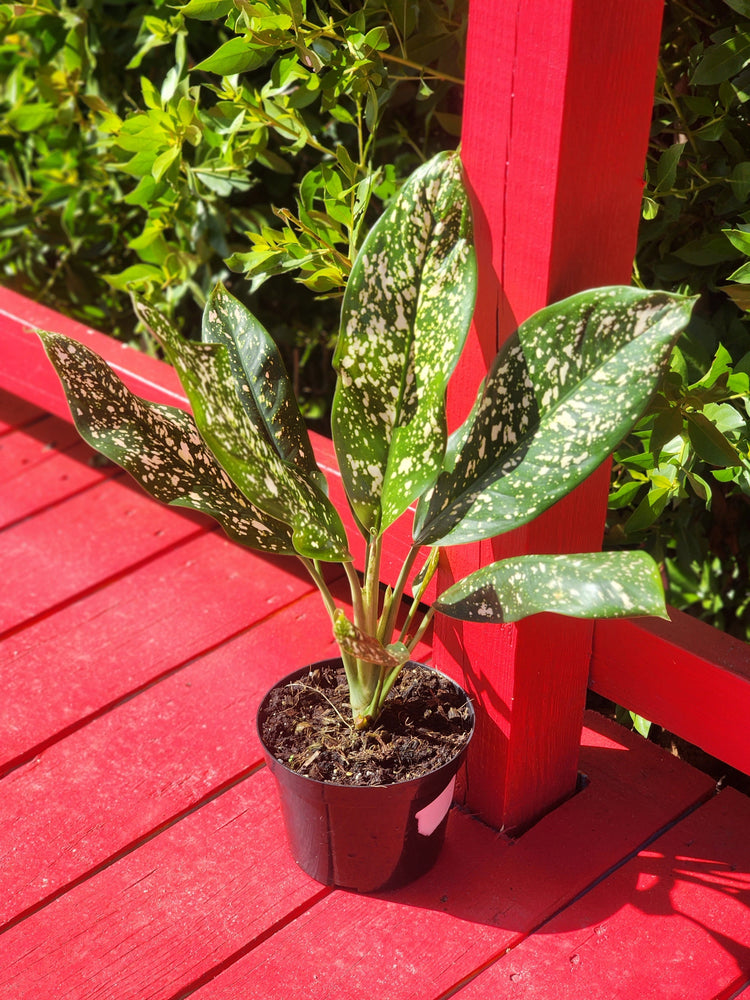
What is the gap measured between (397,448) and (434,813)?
47 cm

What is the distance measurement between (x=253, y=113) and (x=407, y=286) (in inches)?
20.7

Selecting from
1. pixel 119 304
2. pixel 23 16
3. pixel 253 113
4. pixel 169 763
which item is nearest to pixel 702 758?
pixel 169 763

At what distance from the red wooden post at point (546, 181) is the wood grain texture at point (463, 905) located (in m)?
0.21

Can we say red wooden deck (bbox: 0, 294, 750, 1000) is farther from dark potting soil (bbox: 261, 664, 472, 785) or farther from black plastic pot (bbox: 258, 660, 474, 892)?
dark potting soil (bbox: 261, 664, 472, 785)

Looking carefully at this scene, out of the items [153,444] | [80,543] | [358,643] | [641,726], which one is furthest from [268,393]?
[80,543]

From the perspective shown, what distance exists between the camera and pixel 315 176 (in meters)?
1.55

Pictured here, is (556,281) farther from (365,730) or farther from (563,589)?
(365,730)

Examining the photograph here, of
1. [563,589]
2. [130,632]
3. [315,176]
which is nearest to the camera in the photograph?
[563,589]

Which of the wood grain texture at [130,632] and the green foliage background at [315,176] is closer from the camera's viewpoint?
the green foliage background at [315,176]

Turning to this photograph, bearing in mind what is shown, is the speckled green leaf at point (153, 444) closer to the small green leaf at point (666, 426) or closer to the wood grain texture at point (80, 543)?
the small green leaf at point (666, 426)

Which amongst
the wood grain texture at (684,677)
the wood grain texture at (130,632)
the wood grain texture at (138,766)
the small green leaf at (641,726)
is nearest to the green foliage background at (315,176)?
the wood grain texture at (684,677)

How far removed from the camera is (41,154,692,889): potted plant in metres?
1.09

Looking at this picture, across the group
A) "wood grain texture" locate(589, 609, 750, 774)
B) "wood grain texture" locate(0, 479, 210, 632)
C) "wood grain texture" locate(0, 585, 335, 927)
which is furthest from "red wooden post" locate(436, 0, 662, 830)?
"wood grain texture" locate(0, 479, 210, 632)

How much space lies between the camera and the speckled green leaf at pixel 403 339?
1170mm
